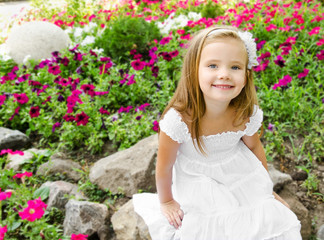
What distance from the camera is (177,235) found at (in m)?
1.72

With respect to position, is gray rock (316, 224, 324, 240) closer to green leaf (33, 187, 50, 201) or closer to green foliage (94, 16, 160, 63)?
green leaf (33, 187, 50, 201)

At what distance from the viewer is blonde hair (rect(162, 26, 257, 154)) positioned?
5.13 ft

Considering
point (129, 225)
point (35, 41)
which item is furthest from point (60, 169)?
point (35, 41)

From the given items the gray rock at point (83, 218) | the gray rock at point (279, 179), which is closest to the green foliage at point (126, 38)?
the gray rock at point (83, 218)

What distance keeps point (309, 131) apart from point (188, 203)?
1.54 metres

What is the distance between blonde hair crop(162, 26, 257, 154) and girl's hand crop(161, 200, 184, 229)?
1.09 feet

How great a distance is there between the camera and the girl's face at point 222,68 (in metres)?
1.52

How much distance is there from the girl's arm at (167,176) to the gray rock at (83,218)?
1.84 ft

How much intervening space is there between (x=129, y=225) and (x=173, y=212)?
0.41 metres

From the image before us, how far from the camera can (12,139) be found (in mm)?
3057

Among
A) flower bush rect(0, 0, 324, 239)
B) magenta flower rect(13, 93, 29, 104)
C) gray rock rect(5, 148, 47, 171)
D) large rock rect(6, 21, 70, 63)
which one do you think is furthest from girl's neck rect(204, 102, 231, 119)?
large rock rect(6, 21, 70, 63)

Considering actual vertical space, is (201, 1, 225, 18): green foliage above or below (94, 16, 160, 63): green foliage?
above

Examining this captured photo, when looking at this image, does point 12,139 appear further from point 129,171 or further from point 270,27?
point 270,27

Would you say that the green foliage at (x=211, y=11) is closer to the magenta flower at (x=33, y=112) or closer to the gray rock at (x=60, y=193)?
the magenta flower at (x=33, y=112)
